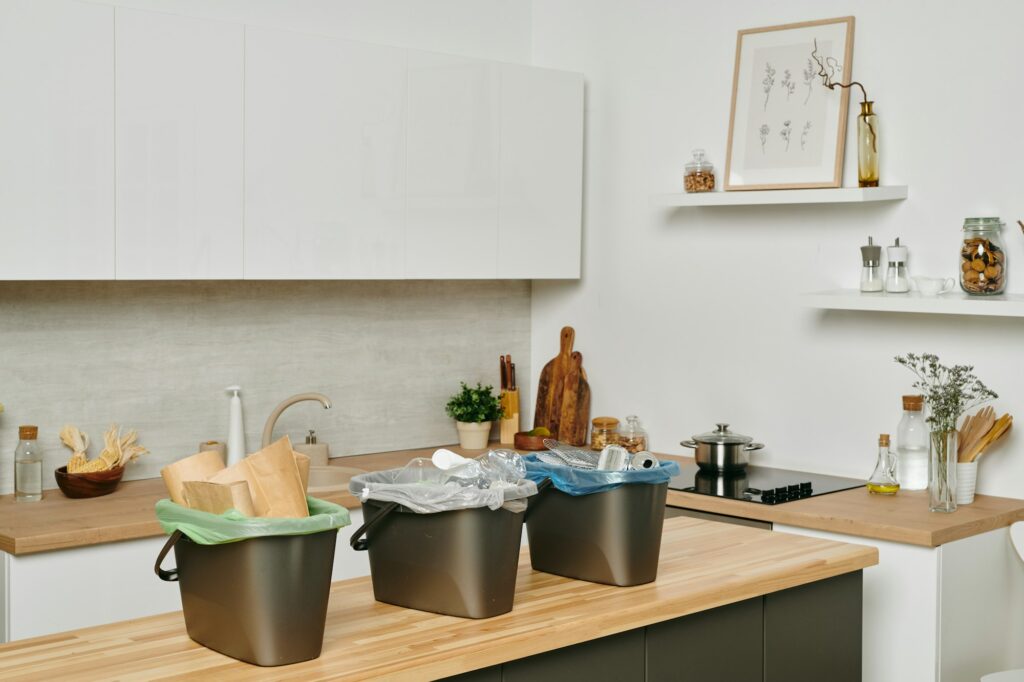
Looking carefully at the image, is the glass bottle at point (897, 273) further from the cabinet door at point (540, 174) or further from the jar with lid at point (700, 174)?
the cabinet door at point (540, 174)

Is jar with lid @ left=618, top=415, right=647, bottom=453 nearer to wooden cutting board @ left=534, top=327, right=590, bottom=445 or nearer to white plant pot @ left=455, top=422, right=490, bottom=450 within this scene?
wooden cutting board @ left=534, top=327, right=590, bottom=445

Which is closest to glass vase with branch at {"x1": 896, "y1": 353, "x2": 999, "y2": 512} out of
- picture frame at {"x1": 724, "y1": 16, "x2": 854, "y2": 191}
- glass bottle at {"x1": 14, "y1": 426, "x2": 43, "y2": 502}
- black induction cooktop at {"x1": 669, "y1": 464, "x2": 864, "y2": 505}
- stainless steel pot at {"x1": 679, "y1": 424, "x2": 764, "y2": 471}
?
black induction cooktop at {"x1": 669, "y1": 464, "x2": 864, "y2": 505}

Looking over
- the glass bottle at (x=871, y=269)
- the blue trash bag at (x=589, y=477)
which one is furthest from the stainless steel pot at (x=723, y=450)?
the blue trash bag at (x=589, y=477)

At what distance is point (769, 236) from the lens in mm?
4160

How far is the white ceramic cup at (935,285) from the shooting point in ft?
11.8

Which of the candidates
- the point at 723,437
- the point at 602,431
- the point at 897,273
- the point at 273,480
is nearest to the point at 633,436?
the point at 602,431

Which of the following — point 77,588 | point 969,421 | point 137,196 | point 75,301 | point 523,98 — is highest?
point 523,98

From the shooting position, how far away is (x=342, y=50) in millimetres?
3846

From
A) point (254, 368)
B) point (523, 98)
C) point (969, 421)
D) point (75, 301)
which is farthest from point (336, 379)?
point (969, 421)

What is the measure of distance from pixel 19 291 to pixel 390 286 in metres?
1.46

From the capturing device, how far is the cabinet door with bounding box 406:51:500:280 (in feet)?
13.4

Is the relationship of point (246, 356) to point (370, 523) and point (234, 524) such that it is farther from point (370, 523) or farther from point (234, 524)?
point (234, 524)

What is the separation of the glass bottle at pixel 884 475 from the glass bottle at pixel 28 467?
262 cm

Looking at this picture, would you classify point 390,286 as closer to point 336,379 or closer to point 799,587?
point 336,379
